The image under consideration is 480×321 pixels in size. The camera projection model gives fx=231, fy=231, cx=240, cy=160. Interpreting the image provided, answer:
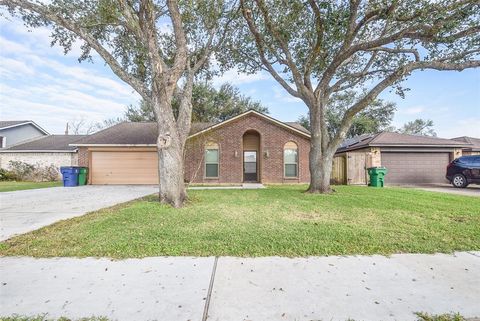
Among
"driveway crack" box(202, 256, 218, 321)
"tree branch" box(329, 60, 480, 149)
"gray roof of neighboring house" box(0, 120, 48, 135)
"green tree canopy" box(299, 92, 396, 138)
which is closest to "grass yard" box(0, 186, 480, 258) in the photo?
"driveway crack" box(202, 256, 218, 321)

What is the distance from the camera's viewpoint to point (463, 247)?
353cm

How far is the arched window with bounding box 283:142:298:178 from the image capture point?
14.3 meters

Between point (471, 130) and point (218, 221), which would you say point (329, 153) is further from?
point (471, 130)

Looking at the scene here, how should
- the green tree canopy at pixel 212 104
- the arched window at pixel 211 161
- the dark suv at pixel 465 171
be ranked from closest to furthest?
1. the dark suv at pixel 465 171
2. the arched window at pixel 211 161
3. the green tree canopy at pixel 212 104

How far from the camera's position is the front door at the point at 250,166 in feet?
50.7

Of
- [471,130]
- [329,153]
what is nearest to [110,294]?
[329,153]

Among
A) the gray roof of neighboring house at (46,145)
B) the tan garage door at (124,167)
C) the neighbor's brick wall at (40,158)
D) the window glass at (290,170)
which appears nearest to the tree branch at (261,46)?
the window glass at (290,170)

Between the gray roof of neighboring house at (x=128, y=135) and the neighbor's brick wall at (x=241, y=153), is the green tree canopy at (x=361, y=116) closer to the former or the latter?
the gray roof of neighboring house at (x=128, y=135)

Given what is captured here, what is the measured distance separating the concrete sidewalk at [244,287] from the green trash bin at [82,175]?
477 inches

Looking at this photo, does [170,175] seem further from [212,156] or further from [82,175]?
[82,175]

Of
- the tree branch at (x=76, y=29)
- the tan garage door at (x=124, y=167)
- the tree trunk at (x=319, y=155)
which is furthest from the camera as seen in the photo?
the tan garage door at (x=124, y=167)

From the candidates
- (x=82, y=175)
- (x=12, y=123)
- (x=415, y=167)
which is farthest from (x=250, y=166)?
(x=12, y=123)

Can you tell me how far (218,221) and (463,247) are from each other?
410cm

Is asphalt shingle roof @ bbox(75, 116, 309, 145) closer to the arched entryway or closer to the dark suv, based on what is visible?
the arched entryway
